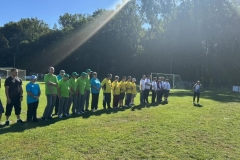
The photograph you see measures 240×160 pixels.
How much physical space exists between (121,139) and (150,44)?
4903cm

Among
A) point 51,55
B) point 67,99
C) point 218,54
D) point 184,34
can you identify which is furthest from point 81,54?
point 67,99

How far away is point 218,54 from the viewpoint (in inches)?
1868

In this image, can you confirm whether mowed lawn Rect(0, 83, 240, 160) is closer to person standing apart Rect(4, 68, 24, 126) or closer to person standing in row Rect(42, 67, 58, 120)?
person standing in row Rect(42, 67, 58, 120)

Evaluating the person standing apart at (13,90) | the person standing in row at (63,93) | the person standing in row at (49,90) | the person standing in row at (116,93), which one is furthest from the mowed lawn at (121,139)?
the person standing in row at (116,93)

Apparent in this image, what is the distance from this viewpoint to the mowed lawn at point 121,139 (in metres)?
6.96

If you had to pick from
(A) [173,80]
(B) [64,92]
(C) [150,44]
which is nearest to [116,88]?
(B) [64,92]

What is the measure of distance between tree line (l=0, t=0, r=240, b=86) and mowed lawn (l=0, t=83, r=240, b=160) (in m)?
38.5

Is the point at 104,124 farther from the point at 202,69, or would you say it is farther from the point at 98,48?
the point at 98,48

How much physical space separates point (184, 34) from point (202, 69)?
8192 mm

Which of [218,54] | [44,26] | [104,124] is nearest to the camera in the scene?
[104,124]

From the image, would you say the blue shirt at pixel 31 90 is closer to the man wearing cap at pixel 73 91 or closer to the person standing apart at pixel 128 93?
the man wearing cap at pixel 73 91

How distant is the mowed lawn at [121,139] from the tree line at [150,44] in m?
38.5

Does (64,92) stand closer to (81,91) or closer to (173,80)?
(81,91)

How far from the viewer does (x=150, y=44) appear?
183ft
